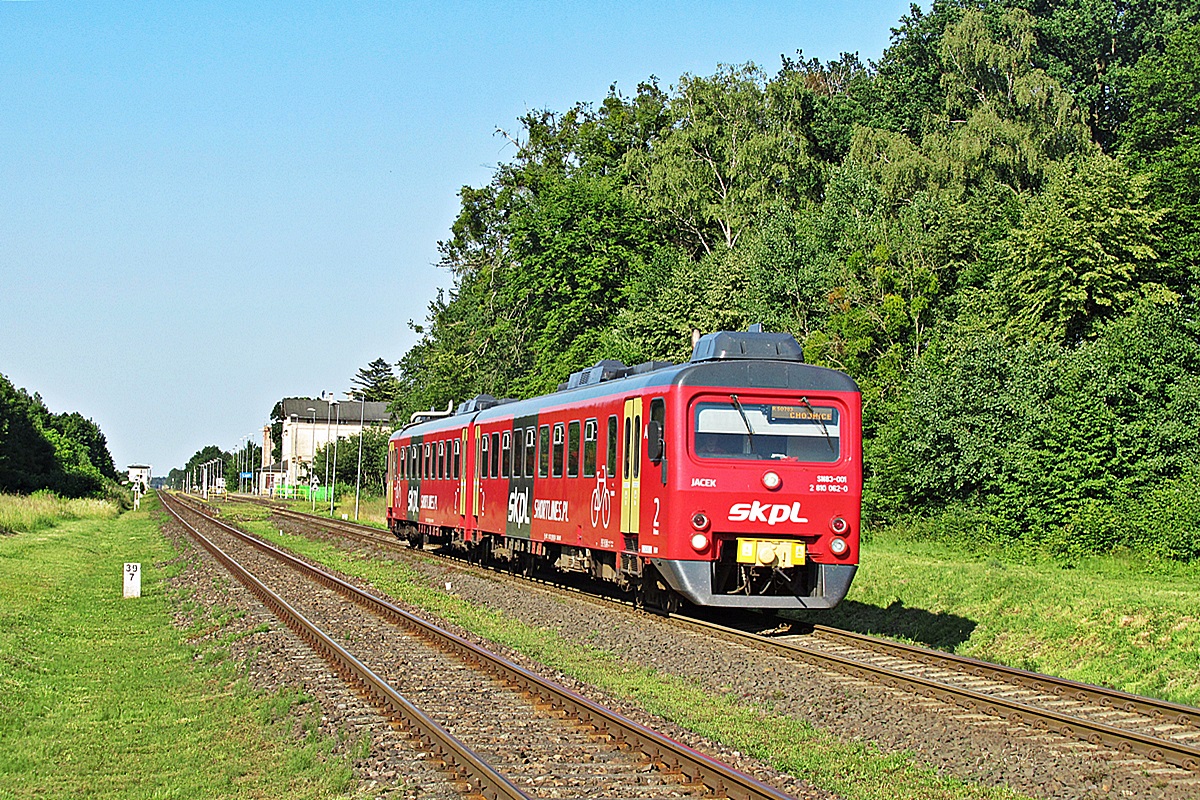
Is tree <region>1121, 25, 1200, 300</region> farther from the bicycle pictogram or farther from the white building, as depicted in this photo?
the white building

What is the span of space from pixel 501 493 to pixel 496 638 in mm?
9031

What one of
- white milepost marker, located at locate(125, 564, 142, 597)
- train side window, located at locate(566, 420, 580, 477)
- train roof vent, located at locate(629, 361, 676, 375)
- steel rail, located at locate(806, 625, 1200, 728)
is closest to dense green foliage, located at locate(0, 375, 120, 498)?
white milepost marker, located at locate(125, 564, 142, 597)

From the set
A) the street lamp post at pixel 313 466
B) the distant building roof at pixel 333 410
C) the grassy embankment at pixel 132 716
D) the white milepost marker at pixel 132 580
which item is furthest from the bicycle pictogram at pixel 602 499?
the distant building roof at pixel 333 410

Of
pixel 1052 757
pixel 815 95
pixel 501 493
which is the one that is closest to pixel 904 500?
pixel 501 493

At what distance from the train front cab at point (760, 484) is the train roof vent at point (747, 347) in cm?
82

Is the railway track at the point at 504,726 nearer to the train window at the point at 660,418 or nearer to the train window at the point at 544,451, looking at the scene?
the train window at the point at 660,418

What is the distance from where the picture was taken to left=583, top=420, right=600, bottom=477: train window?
1905 cm

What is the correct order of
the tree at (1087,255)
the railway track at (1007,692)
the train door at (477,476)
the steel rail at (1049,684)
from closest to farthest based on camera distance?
the railway track at (1007,692)
the steel rail at (1049,684)
the train door at (477,476)
the tree at (1087,255)

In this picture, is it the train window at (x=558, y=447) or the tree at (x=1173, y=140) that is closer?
the train window at (x=558, y=447)

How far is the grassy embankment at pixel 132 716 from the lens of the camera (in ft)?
29.1

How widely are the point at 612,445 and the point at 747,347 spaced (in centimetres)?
251

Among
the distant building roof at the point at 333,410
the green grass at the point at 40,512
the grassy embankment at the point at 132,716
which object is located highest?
the distant building roof at the point at 333,410

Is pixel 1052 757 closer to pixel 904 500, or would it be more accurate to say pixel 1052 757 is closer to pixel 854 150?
pixel 904 500

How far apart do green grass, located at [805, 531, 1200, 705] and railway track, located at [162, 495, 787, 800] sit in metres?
6.16
